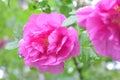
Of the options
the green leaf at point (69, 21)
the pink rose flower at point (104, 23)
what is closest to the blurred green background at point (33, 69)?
the green leaf at point (69, 21)

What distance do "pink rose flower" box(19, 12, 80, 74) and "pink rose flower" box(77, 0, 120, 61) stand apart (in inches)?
3.6

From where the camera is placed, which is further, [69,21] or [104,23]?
[69,21]

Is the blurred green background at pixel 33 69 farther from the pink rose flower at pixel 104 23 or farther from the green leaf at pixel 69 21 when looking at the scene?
the pink rose flower at pixel 104 23

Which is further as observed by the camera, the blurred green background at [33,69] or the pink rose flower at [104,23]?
the blurred green background at [33,69]

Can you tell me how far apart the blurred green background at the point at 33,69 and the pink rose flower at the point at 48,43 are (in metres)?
0.04

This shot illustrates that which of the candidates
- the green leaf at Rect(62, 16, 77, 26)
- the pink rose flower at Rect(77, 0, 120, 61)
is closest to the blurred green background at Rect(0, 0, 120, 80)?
the green leaf at Rect(62, 16, 77, 26)

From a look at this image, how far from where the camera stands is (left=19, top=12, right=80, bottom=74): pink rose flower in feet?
3.09

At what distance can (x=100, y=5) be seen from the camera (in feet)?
2.77

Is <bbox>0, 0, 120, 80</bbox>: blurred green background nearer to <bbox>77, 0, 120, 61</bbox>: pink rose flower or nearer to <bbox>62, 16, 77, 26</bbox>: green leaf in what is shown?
<bbox>62, 16, 77, 26</bbox>: green leaf

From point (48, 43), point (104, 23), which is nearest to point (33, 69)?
point (48, 43)

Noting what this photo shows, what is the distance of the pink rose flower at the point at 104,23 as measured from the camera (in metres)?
0.84

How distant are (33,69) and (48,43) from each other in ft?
1.44

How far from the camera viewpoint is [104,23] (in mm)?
838

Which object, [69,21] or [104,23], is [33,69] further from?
[104,23]
